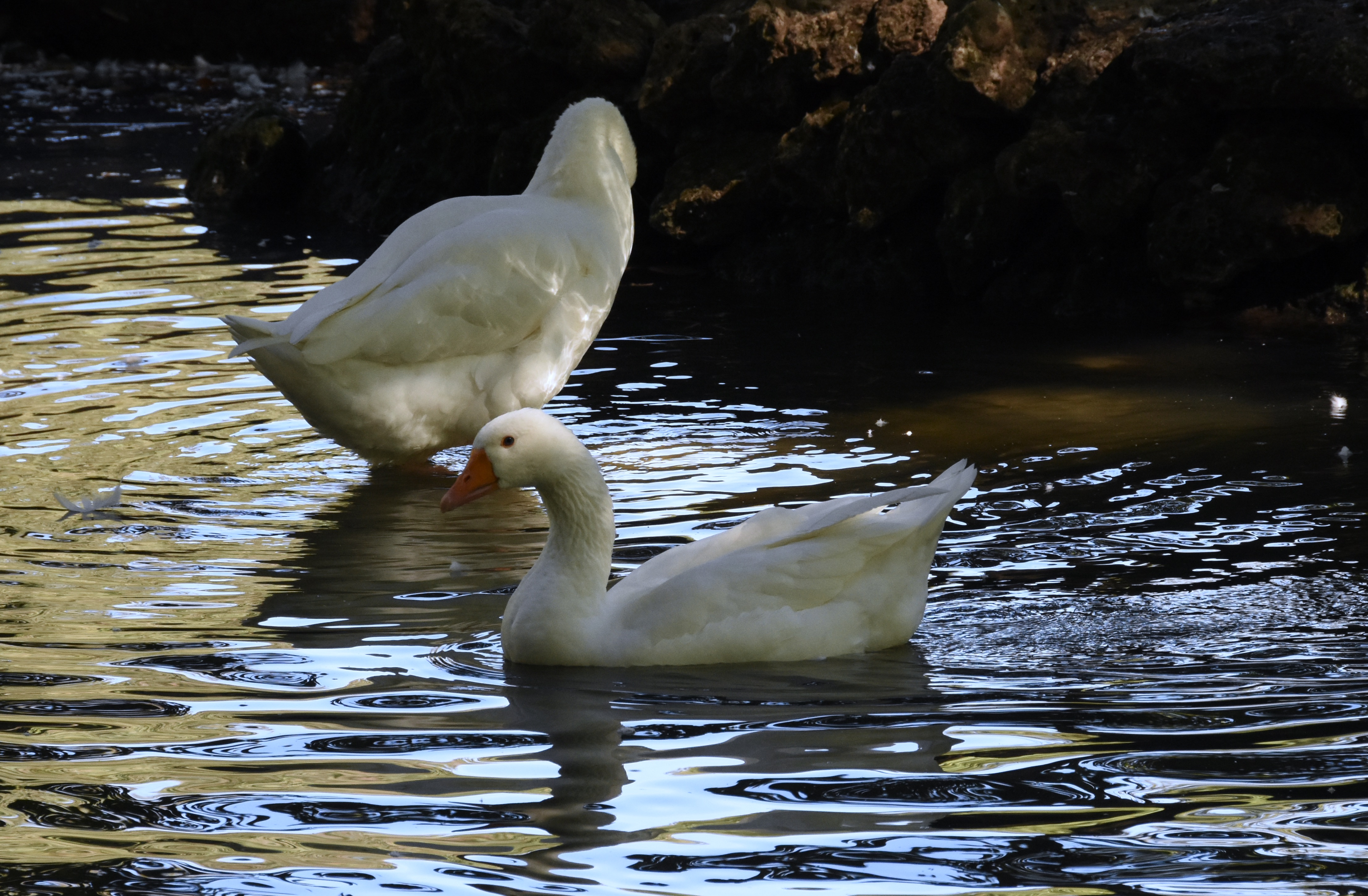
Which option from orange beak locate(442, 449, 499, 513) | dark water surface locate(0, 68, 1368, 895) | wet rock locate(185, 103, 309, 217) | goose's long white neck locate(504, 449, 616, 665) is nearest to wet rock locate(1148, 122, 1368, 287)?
dark water surface locate(0, 68, 1368, 895)

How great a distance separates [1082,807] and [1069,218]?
25.4 ft

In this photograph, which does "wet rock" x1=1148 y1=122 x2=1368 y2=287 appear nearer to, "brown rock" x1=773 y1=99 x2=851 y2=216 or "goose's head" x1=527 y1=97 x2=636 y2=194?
"brown rock" x1=773 y1=99 x2=851 y2=216

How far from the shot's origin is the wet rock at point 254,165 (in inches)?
630

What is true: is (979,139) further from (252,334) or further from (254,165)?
(254,165)

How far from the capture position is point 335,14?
83.5 ft

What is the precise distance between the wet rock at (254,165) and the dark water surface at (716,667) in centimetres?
656

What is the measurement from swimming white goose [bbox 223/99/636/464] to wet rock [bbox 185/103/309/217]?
8.46 m

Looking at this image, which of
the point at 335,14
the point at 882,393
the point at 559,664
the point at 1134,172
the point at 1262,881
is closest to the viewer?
the point at 1262,881

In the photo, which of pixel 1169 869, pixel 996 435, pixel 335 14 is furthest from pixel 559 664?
pixel 335 14

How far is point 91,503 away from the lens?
6.94m

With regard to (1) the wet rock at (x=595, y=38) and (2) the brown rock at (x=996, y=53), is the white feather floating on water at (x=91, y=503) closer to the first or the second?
(2) the brown rock at (x=996, y=53)

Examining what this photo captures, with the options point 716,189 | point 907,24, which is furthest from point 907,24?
point 716,189

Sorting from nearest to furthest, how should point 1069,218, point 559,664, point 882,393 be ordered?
1. point 559,664
2. point 882,393
3. point 1069,218

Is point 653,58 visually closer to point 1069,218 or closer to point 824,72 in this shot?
point 824,72
